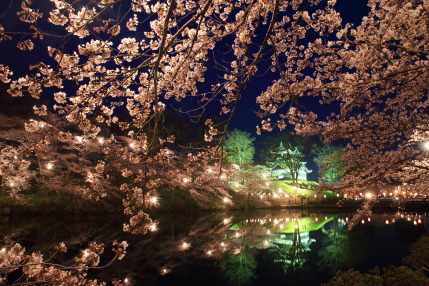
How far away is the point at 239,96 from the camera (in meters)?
3.92

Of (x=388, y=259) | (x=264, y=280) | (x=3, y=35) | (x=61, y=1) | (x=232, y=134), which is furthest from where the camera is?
(x=232, y=134)

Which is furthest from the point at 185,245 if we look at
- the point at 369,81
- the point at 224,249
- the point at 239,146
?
the point at 239,146

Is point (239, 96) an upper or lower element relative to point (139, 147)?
upper

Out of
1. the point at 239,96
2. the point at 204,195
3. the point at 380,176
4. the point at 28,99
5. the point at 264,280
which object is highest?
the point at 28,99

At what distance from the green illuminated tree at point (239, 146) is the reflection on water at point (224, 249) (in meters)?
21.3

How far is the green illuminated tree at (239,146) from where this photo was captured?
38906 mm

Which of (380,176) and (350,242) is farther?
Answer: (350,242)

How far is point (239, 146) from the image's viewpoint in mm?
39312

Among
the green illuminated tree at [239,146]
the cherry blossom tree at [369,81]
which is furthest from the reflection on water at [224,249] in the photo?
the green illuminated tree at [239,146]

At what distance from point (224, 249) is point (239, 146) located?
27.9 meters

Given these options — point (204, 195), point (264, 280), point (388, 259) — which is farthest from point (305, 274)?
point (204, 195)

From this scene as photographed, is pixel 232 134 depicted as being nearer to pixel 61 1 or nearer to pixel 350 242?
pixel 350 242

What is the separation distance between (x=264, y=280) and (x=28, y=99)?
94.8ft

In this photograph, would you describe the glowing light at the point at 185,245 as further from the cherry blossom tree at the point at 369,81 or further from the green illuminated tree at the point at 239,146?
the green illuminated tree at the point at 239,146
